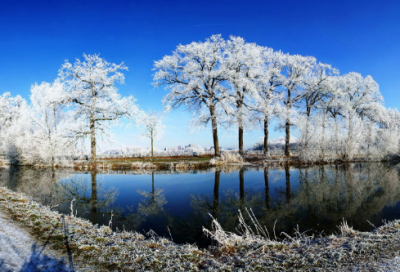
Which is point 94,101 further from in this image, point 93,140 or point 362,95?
point 362,95

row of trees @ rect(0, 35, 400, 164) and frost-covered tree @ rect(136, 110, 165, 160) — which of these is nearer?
row of trees @ rect(0, 35, 400, 164)

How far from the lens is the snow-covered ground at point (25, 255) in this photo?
115 inches

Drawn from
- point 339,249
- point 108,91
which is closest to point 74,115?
point 108,91

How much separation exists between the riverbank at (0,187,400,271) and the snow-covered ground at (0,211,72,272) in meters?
0.17

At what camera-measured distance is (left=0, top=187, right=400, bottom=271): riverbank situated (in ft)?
9.87

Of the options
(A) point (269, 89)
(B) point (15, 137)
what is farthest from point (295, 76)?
(B) point (15, 137)

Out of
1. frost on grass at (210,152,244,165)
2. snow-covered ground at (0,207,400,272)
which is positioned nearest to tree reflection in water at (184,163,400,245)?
snow-covered ground at (0,207,400,272)

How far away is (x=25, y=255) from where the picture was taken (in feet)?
10.6

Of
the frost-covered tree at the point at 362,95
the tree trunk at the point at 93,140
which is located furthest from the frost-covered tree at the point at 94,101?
the frost-covered tree at the point at 362,95

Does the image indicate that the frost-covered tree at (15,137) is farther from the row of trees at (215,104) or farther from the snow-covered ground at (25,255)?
the snow-covered ground at (25,255)

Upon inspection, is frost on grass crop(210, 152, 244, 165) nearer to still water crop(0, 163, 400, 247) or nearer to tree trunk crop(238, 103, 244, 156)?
tree trunk crop(238, 103, 244, 156)

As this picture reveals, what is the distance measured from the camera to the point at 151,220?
6.11m

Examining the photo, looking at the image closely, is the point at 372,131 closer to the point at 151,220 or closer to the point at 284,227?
the point at 284,227

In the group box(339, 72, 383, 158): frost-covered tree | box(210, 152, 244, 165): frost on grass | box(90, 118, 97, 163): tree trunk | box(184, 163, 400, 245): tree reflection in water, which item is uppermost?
box(339, 72, 383, 158): frost-covered tree
